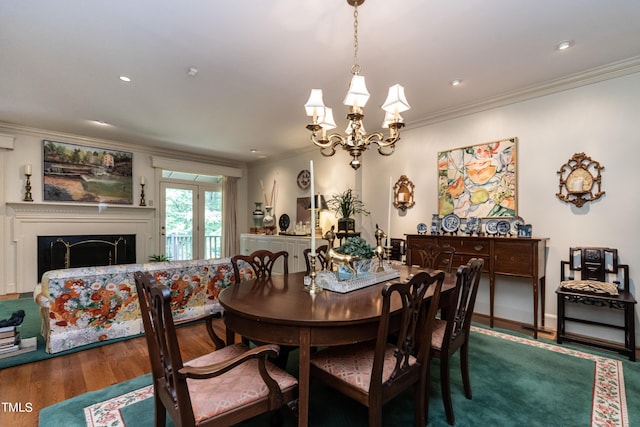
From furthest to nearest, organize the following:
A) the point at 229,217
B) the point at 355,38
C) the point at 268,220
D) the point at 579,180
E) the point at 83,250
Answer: the point at 229,217
the point at 268,220
the point at 83,250
the point at 579,180
the point at 355,38

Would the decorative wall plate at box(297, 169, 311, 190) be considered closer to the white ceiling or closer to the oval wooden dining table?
the white ceiling

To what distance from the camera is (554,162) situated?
3166 millimetres

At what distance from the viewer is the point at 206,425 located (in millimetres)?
1184

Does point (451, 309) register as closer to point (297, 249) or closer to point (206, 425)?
point (206, 425)

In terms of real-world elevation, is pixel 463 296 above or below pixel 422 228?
below

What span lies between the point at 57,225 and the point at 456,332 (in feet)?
20.0

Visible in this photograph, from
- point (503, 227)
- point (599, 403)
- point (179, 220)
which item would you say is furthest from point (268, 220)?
point (599, 403)

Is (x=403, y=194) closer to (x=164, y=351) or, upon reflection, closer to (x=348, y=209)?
(x=348, y=209)

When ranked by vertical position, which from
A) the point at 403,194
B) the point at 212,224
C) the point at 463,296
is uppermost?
the point at 403,194

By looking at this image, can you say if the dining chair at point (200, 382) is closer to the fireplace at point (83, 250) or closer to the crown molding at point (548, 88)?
the crown molding at point (548, 88)

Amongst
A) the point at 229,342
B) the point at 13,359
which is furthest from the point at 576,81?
the point at 13,359

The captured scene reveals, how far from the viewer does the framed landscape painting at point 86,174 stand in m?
5.00

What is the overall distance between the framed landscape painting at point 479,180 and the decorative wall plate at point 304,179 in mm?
2650

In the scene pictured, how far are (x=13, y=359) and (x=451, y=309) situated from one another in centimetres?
343
